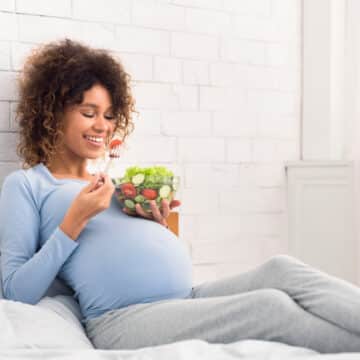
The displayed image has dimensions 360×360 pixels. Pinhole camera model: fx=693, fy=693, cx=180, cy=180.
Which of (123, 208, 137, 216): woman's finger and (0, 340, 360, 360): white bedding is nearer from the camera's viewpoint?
(0, 340, 360, 360): white bedding

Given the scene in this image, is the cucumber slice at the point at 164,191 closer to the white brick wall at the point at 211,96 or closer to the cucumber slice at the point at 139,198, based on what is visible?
the cucumber slice at the point at 139,198

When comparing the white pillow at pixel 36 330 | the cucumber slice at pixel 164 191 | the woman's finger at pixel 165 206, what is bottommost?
the white pillow at pixel 36 330

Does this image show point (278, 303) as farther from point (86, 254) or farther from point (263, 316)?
point (86, 254)

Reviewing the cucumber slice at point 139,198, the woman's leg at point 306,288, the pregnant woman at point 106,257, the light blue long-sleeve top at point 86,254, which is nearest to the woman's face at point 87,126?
the pregnant woman at point 106,257

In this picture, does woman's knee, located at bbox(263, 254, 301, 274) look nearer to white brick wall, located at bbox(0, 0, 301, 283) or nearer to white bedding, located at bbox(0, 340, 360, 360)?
white bedding, located at bbox(0, 340, 360, 360)

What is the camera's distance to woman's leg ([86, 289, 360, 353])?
4.37ft

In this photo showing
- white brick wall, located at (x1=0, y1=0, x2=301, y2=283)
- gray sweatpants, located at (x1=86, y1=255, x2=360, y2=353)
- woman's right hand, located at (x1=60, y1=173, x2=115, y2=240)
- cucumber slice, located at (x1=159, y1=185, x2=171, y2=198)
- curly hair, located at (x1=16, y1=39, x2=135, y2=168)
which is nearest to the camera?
gray sweatpants, located at (x1=86, y1=255, x2=360, y2=353)

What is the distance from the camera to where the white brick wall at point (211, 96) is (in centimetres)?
229

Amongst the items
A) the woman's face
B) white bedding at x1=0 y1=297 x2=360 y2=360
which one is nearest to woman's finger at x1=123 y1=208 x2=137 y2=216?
the woman's face

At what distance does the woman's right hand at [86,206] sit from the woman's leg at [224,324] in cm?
23

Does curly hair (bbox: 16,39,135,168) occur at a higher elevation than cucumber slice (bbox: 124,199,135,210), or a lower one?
higher

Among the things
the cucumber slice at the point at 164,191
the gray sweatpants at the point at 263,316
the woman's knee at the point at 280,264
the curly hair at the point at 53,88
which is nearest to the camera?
the gray sweatpants at the point at 263,316

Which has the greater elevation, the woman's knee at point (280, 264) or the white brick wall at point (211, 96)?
the white brick wall at point (211, 96)

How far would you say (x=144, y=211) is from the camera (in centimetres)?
183
